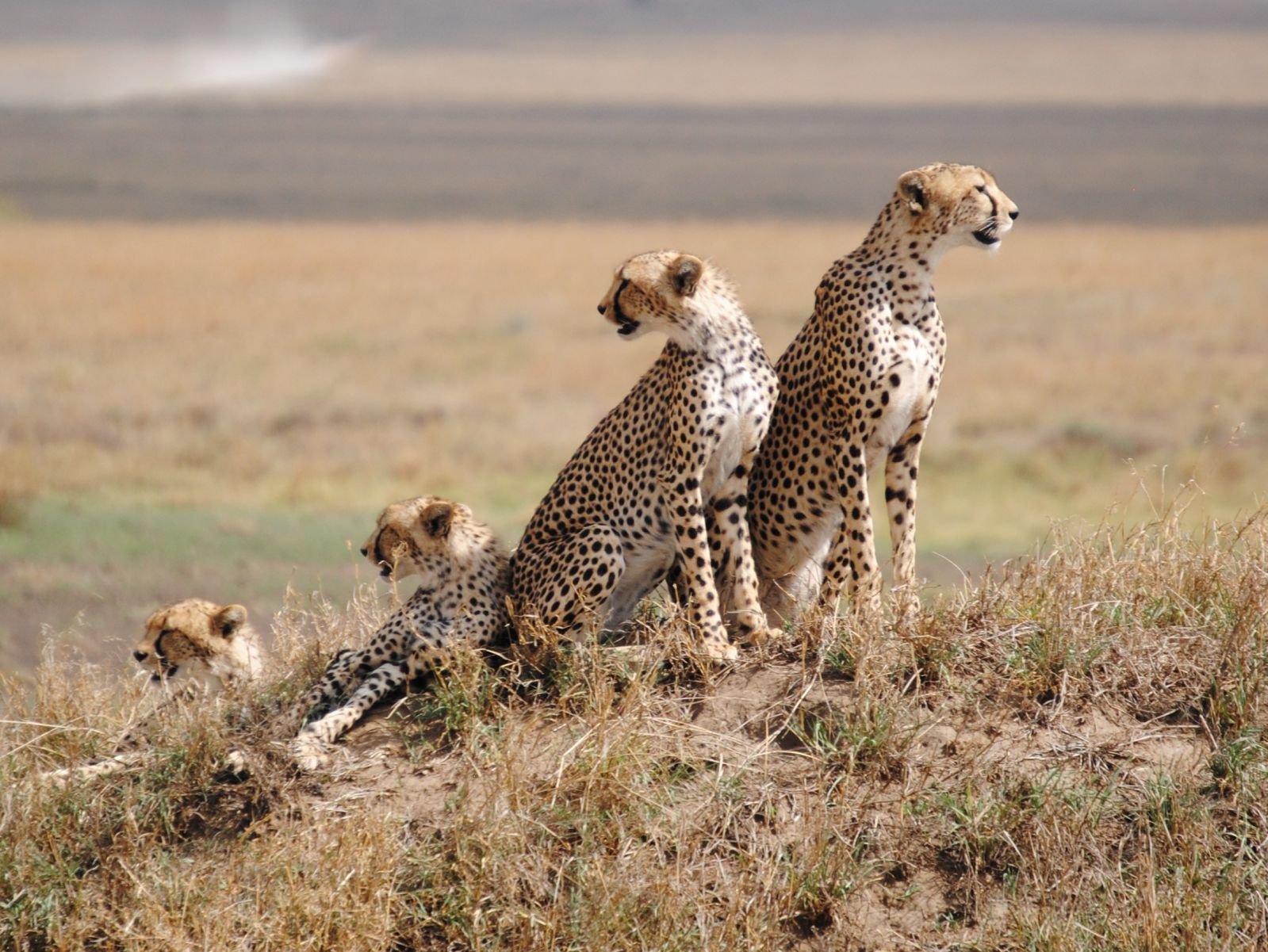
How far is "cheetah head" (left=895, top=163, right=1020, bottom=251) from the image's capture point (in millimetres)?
4934

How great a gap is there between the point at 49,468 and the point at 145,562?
Answer: 437 cm

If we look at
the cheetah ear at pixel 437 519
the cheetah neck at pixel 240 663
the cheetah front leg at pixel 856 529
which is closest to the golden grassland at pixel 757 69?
the cheetah front leg at pixel 856 529

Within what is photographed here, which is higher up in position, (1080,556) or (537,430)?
(1080,556)

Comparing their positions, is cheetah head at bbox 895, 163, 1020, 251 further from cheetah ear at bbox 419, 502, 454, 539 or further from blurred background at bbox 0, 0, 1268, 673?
cheetah ear at bbox 419, 502, 454, 539

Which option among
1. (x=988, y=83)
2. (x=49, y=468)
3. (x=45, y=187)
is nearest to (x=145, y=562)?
(x=49, y=468)

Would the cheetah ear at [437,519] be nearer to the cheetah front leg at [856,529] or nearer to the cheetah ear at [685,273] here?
the cheetah ear at [685,273]

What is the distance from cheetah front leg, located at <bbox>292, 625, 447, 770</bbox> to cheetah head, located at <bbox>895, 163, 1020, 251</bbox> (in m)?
1.83

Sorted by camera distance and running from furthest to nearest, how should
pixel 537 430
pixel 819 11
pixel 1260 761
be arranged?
pixel 819 11 → pixel 537 430 → pixel 1260 761

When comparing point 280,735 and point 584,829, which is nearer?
point 584,829

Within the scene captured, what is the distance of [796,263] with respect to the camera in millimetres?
32344

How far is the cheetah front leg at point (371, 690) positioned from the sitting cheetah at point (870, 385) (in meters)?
1.10

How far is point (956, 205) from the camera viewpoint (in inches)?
194

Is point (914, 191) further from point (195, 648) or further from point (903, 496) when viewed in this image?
point (195, 648)

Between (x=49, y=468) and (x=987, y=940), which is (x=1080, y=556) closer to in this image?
(x=987, y=940)
